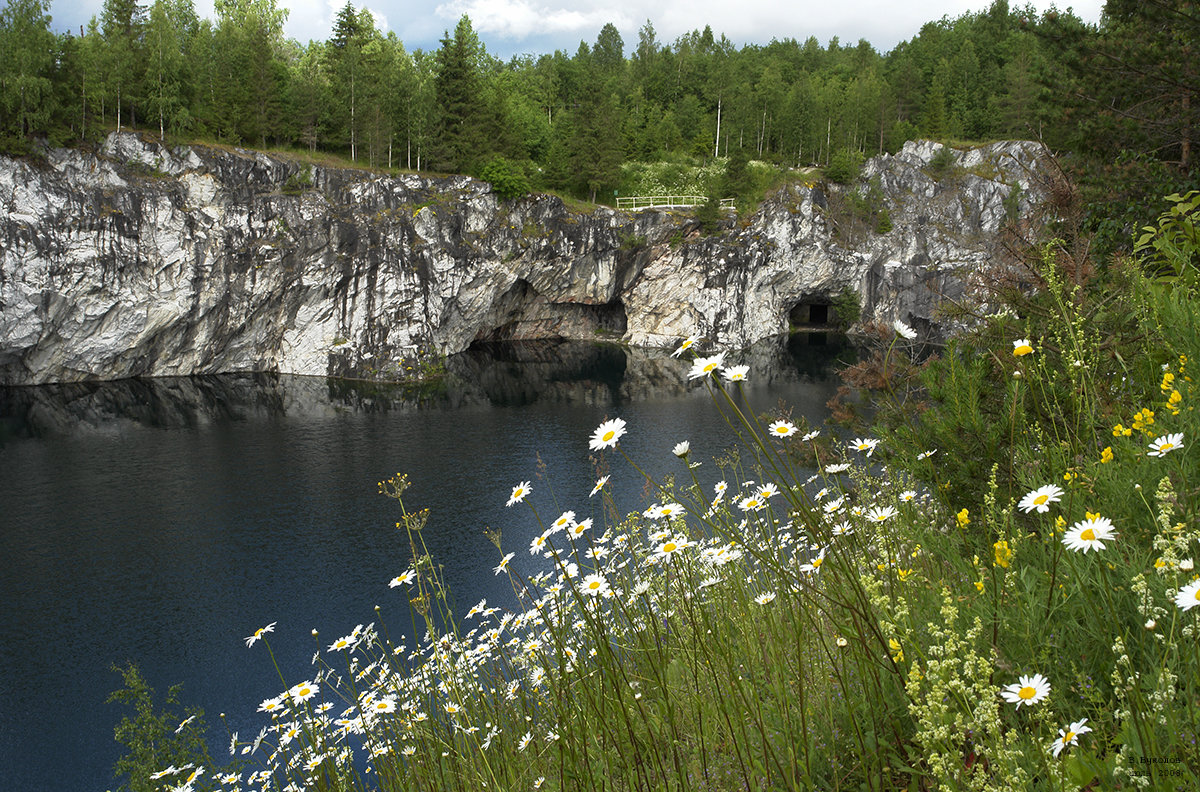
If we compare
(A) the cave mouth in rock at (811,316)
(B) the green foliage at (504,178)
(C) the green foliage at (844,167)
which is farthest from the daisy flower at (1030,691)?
(A) the cave mouth in rock at (811,316)

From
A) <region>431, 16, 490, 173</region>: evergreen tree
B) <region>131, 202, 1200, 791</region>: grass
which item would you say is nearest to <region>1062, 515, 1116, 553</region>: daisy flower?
<region>131, 202, 1200, 791</region>: grass

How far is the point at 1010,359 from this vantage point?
335 centimetres

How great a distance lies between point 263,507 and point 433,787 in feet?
72.9

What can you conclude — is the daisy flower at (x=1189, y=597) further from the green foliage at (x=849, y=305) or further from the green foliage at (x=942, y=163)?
the green foliage at (x=942, y=163)

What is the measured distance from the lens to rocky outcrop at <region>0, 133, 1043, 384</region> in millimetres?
37406

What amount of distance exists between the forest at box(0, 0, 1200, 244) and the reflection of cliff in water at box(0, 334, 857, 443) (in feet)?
40.2

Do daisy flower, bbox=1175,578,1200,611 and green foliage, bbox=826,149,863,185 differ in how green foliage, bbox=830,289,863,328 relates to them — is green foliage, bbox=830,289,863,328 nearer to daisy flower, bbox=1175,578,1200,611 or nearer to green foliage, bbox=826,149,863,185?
green foliage, bbox=826,149,863,185

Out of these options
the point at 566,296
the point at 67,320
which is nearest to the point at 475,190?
the point at 566,296

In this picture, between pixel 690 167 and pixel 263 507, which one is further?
pixel 690 167

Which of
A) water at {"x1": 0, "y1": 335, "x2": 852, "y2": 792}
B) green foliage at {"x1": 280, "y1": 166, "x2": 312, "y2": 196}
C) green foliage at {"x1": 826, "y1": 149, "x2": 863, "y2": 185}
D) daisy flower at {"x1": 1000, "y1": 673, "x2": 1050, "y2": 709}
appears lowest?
water at {"x1": 0, "y1": 335, "x2": 852, "y2": 792}

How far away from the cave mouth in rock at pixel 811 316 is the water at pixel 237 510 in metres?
21.6

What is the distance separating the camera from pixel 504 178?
47.1 meters

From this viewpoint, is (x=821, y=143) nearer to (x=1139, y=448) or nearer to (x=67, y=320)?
(x=67, y=320)

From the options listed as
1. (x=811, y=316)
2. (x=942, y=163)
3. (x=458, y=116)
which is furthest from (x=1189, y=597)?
(x=811, y=316)
